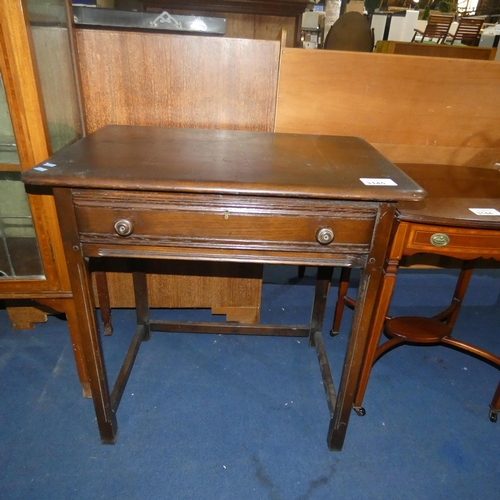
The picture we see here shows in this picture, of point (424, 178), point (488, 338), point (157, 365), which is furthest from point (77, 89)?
point (488, 338)

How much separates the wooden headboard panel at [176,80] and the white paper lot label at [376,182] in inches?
27.0

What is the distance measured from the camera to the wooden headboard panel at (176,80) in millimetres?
1382

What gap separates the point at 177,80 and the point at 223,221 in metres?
0.75

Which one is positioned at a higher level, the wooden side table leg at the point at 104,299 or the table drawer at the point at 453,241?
the table drawer at the point at 453,241

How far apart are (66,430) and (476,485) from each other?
1396 millimetres

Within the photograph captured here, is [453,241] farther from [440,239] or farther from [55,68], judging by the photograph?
[55,68]

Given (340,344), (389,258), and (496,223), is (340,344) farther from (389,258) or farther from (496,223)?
(496,223)

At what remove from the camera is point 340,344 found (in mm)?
1861

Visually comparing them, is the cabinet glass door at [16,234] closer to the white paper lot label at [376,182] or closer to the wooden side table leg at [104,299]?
the wooden side table leg at [104,299]

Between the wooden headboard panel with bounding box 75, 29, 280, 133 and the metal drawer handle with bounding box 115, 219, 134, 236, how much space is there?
69 cm

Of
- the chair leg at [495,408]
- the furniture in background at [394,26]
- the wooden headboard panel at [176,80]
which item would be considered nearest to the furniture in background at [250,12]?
the wooden headboard panel at [176,80]

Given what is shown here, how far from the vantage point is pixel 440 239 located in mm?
1159

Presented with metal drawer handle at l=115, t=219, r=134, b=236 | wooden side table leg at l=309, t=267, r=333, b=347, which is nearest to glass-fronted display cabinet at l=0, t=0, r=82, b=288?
metal drawer handle at l=115, t=219, r=134, b=236

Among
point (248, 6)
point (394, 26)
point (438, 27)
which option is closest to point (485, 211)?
point (248, 6)
